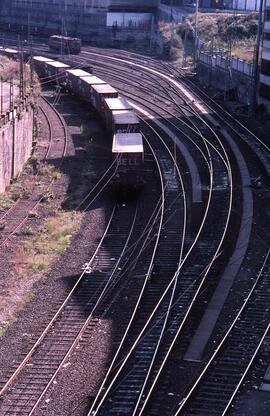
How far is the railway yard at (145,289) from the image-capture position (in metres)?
12.9

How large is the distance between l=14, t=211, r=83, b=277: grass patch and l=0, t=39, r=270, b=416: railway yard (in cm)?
16

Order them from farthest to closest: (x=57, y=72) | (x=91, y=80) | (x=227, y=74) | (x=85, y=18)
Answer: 1. (x=85, y=18)
2. (x=57, y=72)
3. (x=227, y=74)
4. (x=91, y=80)

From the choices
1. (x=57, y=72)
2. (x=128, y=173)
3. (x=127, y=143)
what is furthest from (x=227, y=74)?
(x=128, y=173)

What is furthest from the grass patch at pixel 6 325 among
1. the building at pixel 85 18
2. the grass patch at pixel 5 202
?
the building at pixel 85 18

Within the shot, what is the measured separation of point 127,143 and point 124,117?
4.78 meters

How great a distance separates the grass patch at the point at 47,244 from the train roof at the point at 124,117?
739 cm

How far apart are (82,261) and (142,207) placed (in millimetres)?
5099

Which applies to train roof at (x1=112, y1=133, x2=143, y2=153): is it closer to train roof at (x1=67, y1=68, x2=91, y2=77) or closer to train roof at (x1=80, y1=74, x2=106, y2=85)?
train roof at (x1=80, y1=74, x2=106, y2=85)

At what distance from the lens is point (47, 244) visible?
20.5m

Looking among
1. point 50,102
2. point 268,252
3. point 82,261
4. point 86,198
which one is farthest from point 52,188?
point 50,102

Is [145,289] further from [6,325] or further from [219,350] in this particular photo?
[6,325]

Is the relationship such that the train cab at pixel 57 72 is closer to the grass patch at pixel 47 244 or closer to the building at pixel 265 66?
the building at pixel 265 66

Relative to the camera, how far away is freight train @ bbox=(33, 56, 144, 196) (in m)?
24.3

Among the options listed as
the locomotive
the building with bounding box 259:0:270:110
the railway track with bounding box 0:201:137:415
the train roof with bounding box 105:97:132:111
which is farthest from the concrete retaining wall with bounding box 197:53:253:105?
the railway track with bounding box 0:201:137:415
